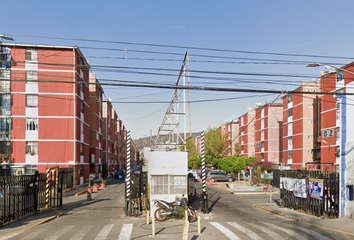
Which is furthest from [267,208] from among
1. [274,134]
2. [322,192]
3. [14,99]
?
[274,134]

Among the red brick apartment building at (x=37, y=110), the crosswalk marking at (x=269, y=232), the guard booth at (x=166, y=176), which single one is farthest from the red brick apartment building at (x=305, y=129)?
the crosswalk marking at (x=269, y=232)

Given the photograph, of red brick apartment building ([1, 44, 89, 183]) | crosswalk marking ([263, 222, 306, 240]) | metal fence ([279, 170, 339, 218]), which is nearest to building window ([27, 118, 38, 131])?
red brick apartment building ([1, 44, 89, 183])

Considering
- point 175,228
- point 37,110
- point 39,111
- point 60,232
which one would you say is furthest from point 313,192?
Result: point 37,110

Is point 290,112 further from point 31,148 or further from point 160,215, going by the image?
point 160,215

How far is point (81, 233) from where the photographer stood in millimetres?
13344

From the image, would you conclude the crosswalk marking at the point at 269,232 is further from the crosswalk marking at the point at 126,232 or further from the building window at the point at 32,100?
the building window at the point at 32,100

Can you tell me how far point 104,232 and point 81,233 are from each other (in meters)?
0.95

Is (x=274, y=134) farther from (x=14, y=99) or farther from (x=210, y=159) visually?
(x=14, y=99)

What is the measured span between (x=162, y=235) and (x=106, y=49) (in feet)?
36.3

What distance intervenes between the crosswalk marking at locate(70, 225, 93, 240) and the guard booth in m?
4.03

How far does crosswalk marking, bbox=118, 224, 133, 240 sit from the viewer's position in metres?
12.4

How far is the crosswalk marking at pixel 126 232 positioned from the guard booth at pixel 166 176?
9.64 ft

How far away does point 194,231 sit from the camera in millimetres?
13617

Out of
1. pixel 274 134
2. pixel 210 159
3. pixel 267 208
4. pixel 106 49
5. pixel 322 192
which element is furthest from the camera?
pixel 210 159
